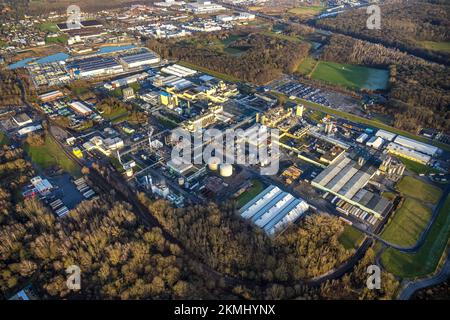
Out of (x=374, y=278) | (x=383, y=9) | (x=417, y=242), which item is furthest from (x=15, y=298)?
(x=383, y=9)

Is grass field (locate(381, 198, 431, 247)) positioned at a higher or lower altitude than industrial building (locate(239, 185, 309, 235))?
lower

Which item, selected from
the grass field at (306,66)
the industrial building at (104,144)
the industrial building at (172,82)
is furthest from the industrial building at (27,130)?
the grass field at (306,66)

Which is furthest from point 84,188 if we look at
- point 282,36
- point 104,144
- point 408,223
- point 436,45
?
point 436,45

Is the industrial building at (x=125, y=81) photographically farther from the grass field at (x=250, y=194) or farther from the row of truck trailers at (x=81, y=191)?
the grass field at (x=250, y=194)

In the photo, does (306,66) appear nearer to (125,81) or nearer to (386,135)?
(386,135)

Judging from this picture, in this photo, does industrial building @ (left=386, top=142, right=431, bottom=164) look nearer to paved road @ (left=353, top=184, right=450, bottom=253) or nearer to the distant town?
the distant town

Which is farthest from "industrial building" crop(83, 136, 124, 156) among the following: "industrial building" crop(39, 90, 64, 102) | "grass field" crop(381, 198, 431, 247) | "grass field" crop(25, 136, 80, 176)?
"grass field" crop(381, 198, 431, 247)
